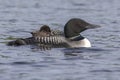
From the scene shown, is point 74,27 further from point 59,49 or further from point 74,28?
point 59,49

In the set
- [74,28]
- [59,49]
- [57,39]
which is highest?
[74,28]

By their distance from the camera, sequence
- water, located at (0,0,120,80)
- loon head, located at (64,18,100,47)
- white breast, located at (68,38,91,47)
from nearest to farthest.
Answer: water, located at (0,0,120,80), white breast, located at (68,38,91,47), loon head, located at (64,18,100,47)

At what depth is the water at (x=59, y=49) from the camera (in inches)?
489

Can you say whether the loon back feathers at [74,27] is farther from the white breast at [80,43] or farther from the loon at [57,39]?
the white breast at [80,43]

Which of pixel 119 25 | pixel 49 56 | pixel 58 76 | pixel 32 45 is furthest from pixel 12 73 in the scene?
pixel 119 25

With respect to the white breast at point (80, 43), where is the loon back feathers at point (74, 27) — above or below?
above

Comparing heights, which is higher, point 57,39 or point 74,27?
point 74,27

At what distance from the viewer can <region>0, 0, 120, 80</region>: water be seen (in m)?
12.4

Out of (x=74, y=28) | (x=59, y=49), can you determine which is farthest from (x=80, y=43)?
(x=59, y=49)

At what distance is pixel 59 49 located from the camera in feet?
51.1

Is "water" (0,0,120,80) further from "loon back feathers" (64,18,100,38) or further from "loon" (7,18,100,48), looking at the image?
"loon back feathers" (64,18,100,38)

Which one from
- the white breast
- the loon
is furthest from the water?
the loon

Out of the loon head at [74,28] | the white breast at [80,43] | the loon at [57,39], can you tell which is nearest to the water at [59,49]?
the white breast at [80,43]

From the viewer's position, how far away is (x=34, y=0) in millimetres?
27609
